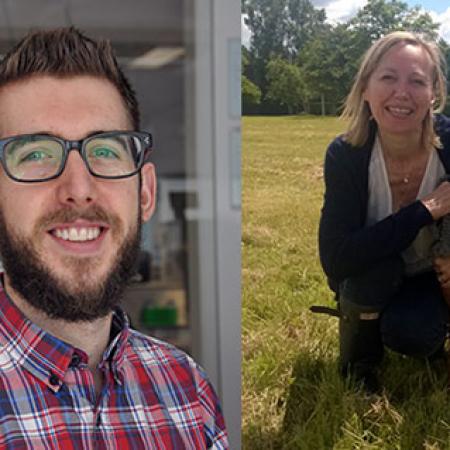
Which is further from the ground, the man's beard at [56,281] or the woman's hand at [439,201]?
the woman's hand at [439,201]

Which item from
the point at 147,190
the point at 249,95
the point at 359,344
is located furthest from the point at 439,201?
the point at 147,190

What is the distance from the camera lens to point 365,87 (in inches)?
62.3

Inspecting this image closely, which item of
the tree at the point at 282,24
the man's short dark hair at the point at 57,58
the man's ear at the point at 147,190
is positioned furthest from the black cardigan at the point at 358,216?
the man's short dark hair at the point at 57,58

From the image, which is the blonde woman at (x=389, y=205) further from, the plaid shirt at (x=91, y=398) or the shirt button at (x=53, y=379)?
the shirt button at (x=53, y=379)

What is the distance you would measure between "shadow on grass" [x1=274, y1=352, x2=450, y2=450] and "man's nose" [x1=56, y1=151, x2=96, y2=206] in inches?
30.5

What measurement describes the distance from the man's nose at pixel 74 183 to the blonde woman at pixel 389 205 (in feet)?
2.28

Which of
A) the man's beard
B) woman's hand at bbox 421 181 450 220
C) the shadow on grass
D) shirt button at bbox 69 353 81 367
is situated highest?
woman's hand at bbox 421 181 450 220

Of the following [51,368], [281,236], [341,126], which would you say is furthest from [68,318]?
[341,126]

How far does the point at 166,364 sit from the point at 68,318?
230 millimetres

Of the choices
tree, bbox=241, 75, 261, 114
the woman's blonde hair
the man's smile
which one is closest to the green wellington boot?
the woman's blonde hair

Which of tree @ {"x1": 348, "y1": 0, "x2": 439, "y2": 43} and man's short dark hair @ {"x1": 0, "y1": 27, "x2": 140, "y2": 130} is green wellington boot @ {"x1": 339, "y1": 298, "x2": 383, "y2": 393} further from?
man's short dark hair @ {"x1": 0, "y1": 27, "x2": 140, "y2": 130}

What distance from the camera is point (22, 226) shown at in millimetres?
1118

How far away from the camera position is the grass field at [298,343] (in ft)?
5.34

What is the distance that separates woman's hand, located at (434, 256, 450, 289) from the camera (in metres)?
1.62
